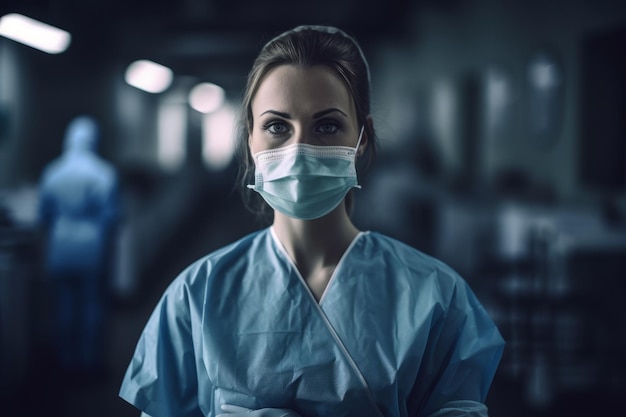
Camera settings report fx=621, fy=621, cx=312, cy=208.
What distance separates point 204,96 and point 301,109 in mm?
14331

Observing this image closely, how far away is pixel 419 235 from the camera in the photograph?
7.00m

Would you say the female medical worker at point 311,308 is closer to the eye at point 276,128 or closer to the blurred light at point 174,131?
the eye at point 276,128

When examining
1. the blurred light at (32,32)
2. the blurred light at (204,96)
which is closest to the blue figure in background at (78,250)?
the blurred light at (32,32)

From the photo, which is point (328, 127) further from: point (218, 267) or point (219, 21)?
point (219, 21)

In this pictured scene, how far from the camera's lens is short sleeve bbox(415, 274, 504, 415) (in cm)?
105

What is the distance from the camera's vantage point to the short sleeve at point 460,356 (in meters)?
1.05

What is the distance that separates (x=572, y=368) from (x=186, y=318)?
2900 millimetres

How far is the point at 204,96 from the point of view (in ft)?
48.9

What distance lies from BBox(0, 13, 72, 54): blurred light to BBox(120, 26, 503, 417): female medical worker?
138 cm

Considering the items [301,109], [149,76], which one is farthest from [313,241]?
[149,76]

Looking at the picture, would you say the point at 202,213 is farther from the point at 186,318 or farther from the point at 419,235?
the point at 186,318

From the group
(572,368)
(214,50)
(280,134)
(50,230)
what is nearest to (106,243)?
(50,230)

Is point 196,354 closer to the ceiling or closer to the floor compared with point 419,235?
closer to the ceiling

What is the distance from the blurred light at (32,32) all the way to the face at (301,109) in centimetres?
135
